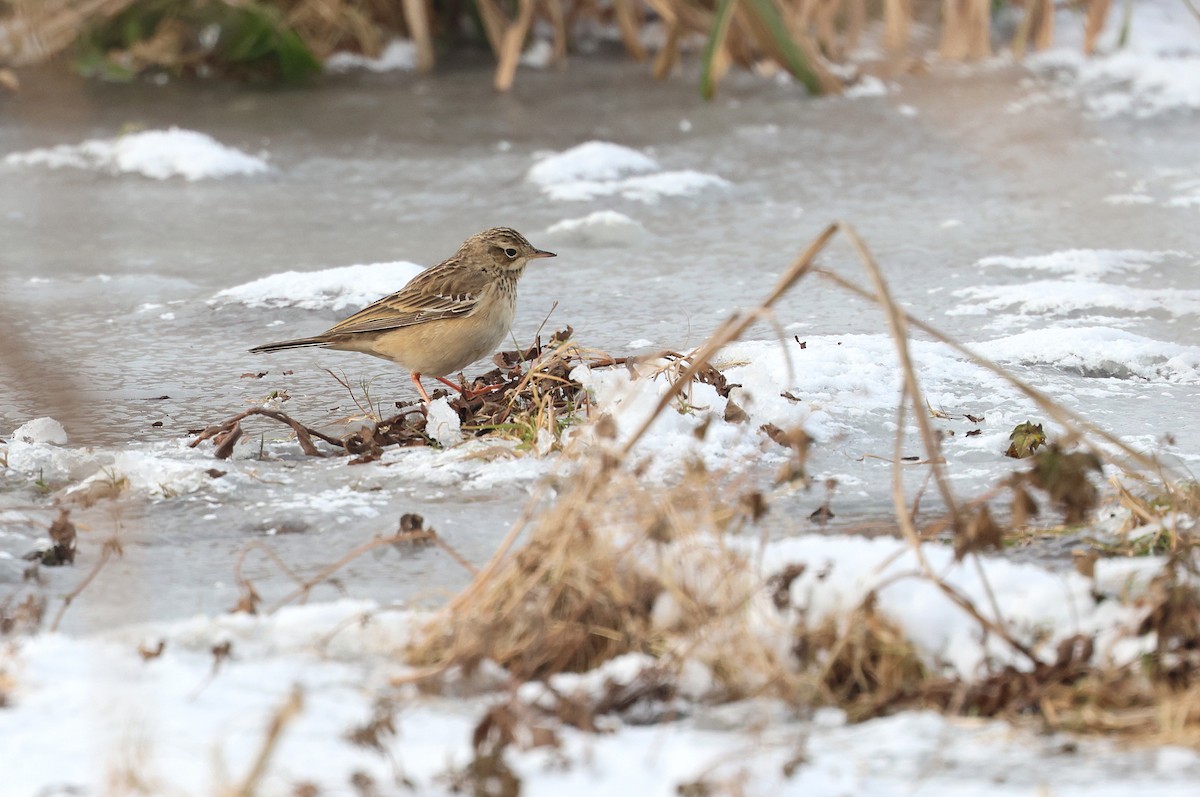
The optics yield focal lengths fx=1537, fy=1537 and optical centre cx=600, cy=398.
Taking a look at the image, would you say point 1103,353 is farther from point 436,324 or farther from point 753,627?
point 753,627

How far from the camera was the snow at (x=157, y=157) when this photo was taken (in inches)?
326

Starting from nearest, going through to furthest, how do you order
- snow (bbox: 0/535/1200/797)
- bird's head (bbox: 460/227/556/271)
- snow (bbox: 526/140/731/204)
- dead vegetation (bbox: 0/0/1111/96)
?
snow (bbox: 0/535/1200/797), bird's head (bbox: 460/227/556/271), snow (bbox: 526/140/731/204), dead vegetation (bbox: 0/0/1111/96)

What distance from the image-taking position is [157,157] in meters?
8.39

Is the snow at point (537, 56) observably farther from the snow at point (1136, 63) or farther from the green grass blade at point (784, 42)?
the snow at point (1136, 63)

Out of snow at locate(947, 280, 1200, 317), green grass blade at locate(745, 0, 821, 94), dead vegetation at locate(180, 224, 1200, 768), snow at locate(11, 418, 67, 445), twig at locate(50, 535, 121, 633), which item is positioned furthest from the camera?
green grass blade at locate(745, 0, 821, 94)

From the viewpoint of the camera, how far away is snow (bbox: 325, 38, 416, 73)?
1024 centimetres

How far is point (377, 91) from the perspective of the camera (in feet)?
31.8

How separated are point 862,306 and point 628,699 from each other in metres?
3.67

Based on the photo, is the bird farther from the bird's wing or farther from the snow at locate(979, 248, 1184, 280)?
the snow at locate(979, 248, 1184, 280)

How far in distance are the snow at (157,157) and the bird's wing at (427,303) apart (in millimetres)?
3184

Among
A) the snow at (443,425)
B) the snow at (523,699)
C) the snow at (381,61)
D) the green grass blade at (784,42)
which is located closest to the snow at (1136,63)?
the green grass blade at (784,42)

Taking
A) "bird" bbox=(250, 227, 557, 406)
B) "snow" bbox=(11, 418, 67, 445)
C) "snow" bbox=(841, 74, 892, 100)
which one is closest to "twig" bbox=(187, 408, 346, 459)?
"snow" bbox=(11, 418, 67, 445)

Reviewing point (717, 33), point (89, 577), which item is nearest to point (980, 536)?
point (89, 577)

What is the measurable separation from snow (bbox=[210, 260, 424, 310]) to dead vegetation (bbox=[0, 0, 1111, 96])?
10.7ft
